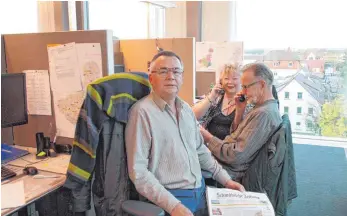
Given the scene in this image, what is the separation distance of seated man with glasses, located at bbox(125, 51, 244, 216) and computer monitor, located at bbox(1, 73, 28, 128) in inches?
31.3

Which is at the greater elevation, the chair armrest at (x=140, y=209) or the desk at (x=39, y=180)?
the desk at (x=39, y=180)

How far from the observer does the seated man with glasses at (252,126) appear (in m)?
1.78

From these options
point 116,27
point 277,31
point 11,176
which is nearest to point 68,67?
point 11,176

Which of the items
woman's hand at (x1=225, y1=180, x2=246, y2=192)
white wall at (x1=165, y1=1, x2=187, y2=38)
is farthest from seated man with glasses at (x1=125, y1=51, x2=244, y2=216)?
white wall at (x1=165, y1=1, x2=187, y2=38)

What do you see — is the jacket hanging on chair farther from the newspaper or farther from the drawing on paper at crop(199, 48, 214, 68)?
the drawing on paper at crop(199, 48, 214, 68)

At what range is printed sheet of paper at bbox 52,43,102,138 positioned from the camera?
1.75m

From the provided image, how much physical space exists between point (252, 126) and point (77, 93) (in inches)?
41.1

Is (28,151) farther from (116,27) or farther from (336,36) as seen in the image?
(336,36)

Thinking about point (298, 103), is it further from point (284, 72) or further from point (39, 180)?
point (39, 180)

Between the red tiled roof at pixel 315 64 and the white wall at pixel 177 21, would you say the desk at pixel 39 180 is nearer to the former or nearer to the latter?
the white wall at pixel 177 21

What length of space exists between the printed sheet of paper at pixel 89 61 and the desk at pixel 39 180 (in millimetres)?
490

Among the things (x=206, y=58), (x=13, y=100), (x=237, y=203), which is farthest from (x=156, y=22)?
(x=237, y=203)

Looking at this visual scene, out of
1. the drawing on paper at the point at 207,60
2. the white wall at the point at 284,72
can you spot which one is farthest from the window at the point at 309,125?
the drawing on paper at the point at 207,60

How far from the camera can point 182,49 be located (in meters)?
2.75
